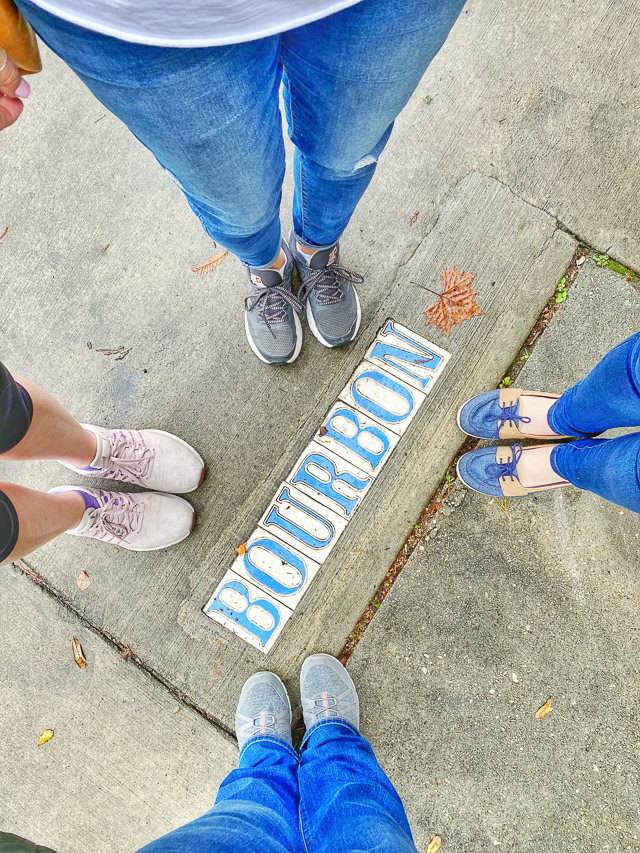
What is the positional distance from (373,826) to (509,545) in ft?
3.70

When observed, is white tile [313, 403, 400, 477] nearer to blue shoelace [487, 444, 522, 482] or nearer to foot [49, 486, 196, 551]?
blue shoelace [487, 444, 522, 482]

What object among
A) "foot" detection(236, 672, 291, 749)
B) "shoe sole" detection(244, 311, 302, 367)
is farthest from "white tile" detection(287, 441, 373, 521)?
"foot" detection(236, 672, 291, 749)

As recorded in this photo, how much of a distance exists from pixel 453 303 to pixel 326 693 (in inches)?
62.8

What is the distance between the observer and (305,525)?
79.6 inches

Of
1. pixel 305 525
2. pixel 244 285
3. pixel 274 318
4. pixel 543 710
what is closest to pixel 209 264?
pixel 244 285

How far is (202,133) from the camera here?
0.94 m

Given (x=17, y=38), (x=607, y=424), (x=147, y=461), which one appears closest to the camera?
(x=17, y=38)

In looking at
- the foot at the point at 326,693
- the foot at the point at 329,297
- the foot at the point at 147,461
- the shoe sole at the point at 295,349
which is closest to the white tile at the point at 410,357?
the foot at the point at 329,297

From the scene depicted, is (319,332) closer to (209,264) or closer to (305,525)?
(209,264)

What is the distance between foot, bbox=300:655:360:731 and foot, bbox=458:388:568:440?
3.45 ft

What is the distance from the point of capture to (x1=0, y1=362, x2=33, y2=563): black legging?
1.33 meters

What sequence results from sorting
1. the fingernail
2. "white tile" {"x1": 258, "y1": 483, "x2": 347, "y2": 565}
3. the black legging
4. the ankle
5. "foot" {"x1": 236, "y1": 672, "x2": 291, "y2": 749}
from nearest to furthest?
the fingernail
the black legging
the ankle
"foot" {"x1": 236, "y1": 672, "x2": 291, "y2": 749}
"white tile" {"x1": 258, "y1": 483, "x2": 347, "y2": 565}

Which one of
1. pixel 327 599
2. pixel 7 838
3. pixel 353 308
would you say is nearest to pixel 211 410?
pixel 353 308

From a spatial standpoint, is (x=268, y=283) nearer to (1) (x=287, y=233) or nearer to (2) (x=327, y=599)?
(1) (x=287, y=233)
